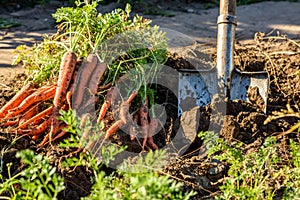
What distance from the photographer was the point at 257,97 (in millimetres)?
3818

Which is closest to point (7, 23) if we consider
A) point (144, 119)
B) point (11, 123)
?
point (11, 123)

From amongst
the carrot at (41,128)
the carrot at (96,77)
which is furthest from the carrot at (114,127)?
the carrot at (41,128)

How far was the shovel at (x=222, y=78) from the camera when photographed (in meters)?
3.83

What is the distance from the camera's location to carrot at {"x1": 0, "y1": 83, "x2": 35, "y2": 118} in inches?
139

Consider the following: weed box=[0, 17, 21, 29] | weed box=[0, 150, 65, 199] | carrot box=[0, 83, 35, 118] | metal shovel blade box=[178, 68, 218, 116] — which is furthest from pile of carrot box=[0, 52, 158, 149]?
weed box=[0, 17, 21, 29]

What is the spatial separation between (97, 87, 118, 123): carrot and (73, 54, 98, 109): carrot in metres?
0.16

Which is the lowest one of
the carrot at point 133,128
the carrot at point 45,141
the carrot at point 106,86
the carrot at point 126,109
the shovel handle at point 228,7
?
the carrot at point 45,141

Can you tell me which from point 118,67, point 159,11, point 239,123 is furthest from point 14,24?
point 239,123

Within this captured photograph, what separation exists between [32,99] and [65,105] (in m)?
0.22

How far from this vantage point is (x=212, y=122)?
138 inches

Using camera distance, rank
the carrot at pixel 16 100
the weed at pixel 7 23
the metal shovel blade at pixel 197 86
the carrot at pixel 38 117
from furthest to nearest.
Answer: the weed at pixel 7 23 < the metal shovel blade at pixel 197 86 < the carrot at pixel 16 100 < the carrot at pixel 38 117

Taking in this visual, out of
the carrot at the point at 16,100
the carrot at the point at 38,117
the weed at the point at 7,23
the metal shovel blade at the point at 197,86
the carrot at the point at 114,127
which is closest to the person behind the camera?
the carrot at the point at 114,127

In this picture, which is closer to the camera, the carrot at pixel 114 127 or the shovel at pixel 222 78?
the carrot at pixel 114 127

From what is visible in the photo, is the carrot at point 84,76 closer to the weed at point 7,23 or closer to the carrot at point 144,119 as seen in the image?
the carrot at point 144,119
